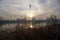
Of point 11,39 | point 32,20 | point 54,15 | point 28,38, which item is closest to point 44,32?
point 28,38

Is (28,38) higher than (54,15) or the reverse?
the reverse

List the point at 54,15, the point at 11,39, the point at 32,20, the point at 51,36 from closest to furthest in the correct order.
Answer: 1. the point at 11,39
2. the point at 51,36
3. the point at 54,15
4. the point at 32,20

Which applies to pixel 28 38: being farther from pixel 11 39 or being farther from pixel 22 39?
pixel 11 39

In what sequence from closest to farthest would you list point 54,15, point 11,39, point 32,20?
point 11,39 < point 54,15 < point 32,20

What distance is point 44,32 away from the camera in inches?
322

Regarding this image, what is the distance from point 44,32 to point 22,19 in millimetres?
8481

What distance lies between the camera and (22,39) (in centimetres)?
741

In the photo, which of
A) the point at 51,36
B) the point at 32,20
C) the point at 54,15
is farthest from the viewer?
the point at 32,20

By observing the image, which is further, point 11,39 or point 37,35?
point 37,35

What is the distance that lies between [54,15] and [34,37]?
564cm

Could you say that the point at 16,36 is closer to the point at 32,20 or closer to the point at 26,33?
the point at 26,33

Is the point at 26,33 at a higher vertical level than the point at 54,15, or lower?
lower

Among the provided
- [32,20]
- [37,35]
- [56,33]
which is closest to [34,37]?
[37,35]

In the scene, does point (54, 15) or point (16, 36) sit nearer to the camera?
point (16, 36)
